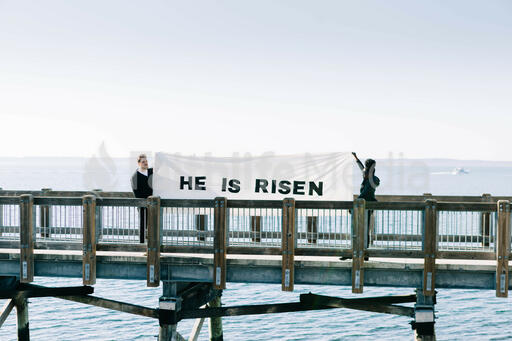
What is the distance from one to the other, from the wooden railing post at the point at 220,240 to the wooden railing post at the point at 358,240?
249cm

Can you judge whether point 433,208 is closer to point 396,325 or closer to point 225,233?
point 225,233

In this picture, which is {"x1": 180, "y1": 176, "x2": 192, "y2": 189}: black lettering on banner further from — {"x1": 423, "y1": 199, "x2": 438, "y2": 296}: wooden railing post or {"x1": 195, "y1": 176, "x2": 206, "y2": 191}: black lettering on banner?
{"x1": 423, "y1": 199, "x2": 438, "y2": 296}: wooden railing post

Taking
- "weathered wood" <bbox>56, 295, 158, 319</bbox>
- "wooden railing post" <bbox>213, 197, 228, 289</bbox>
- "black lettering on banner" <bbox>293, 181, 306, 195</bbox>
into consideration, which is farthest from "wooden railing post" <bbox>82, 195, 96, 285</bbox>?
"black lettering on banner" <bbox>293, 181, 306, 195</bbox>

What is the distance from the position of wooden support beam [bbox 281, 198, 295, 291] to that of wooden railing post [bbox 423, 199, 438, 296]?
8.16 feet

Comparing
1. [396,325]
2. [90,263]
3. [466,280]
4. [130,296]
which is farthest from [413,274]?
[130,296]

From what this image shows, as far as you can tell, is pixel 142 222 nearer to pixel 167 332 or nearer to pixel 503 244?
pixel 167 332

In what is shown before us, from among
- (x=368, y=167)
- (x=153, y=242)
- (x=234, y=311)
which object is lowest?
(x=234, y=311)

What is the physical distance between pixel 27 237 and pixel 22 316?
4138 mm

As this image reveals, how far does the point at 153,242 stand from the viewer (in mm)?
13414

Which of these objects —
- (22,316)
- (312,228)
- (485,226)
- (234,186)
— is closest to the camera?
(312,228)

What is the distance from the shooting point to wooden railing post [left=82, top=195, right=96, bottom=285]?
13578 millimetres

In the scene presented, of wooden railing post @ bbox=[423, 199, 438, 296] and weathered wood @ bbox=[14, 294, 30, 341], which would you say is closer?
wooden railing post @ bbox=[423, 199, 438, 296]

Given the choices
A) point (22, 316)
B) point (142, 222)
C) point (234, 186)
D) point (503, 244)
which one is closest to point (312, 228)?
point (234, 186)

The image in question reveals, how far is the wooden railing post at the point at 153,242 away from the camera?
13414 millimetres
